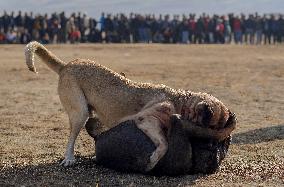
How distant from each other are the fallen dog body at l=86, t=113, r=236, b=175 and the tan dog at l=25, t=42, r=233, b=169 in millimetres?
128

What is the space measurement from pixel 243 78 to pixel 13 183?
46.4ft

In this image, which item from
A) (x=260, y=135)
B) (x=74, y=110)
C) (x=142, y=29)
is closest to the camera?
(x=74, y=110)

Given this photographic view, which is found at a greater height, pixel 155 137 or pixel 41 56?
pixel 41 56

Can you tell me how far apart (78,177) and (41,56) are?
1958 mm

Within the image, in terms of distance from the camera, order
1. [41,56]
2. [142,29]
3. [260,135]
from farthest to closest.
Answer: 1. [142,29]
2. [260,135]
3. [41,56]

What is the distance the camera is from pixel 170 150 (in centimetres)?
744

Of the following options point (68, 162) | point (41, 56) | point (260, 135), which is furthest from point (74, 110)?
point (260, 135)

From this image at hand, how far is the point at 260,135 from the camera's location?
1082 centimetres

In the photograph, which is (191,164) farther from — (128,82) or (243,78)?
(243,78)

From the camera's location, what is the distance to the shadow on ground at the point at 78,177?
7.31 m

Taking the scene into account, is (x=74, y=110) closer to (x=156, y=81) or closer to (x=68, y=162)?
(x=68, y=162)

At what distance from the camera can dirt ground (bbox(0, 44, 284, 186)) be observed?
7598mm

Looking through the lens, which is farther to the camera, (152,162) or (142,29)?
(142,29)

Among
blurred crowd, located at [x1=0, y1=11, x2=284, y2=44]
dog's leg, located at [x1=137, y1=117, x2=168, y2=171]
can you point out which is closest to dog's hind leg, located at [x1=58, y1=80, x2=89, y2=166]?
dog's leg, located at [x1=137, y1=117, x2=168, y2=171]
